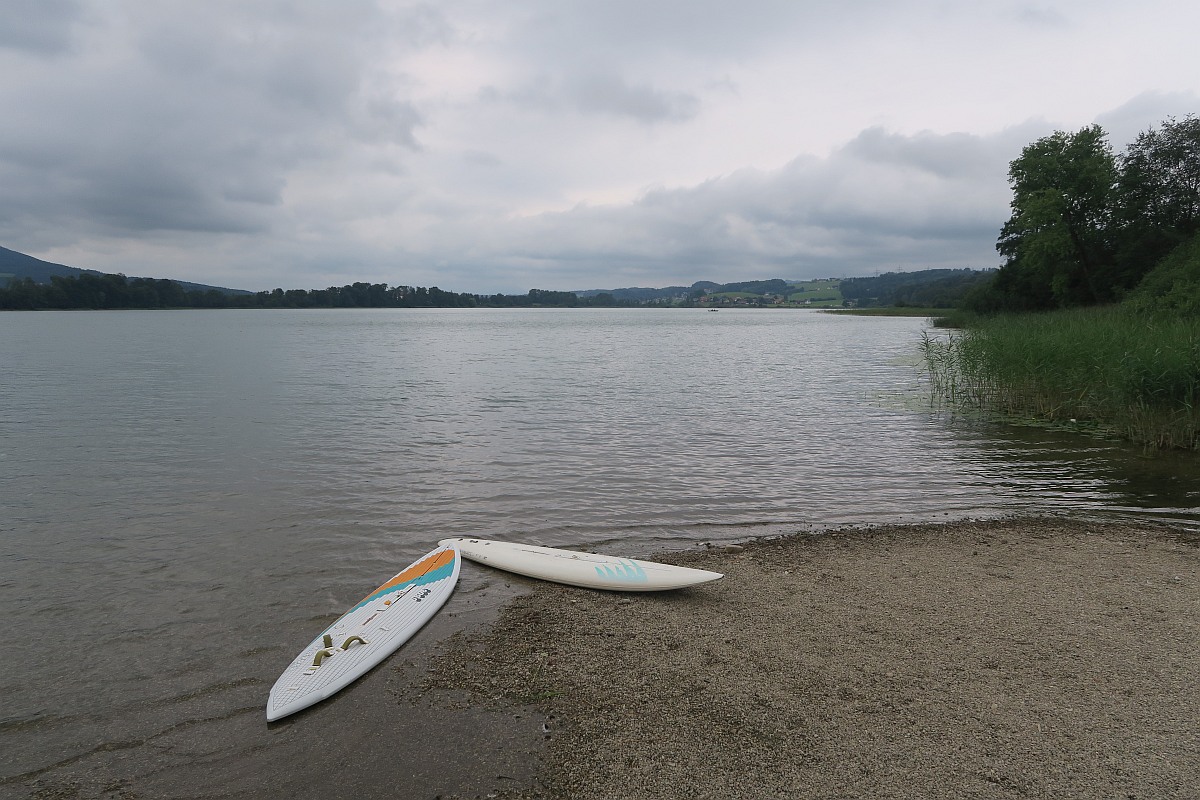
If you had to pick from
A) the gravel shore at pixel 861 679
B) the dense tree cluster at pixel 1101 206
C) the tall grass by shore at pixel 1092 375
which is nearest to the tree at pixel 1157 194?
the dense tree cluster at pixel 1101 206

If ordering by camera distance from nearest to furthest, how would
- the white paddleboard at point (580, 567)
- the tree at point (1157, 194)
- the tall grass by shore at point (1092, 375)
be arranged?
the white paddleboard at point (580, 567) → the tall grass by shore at point (1092, 375) → the tree at point (1157, 194)

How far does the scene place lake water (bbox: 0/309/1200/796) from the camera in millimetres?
5457

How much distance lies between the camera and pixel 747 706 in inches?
183

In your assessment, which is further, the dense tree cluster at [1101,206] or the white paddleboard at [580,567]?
the dense tree cluster at [1101,206]

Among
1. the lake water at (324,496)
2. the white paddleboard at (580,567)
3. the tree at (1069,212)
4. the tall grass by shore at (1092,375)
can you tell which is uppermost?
the tree at (1069,212)

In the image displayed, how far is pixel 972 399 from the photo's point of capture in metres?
20.2

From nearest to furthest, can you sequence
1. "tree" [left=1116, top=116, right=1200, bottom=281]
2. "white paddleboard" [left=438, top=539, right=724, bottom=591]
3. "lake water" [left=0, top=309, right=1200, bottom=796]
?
1. "lake water" [left=0, top=309, right=1200, bottom=796]
2. "white paddleboard" [left=438, top=539, right=724, bottom=591]
3. "tree" [left=1116, top=116, right=1200, bottom=281]

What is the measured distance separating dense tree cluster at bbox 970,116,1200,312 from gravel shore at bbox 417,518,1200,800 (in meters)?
50.8

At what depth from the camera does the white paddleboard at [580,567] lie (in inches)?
269

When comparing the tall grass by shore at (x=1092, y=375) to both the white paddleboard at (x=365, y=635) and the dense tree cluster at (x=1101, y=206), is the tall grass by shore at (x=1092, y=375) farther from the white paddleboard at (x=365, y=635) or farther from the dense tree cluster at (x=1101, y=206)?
the dense tree cluster at (x=1101, y=206)

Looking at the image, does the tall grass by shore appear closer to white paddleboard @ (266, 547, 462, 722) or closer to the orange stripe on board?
the orange stripe on board

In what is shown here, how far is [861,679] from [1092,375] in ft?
48.1

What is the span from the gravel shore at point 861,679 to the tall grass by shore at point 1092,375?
266 inches

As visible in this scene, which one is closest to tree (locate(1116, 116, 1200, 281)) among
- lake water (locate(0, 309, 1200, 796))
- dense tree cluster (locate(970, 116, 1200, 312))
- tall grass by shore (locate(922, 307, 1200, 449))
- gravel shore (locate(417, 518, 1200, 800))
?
dense tree cluster (locate(970, 116, 1200, 312))
